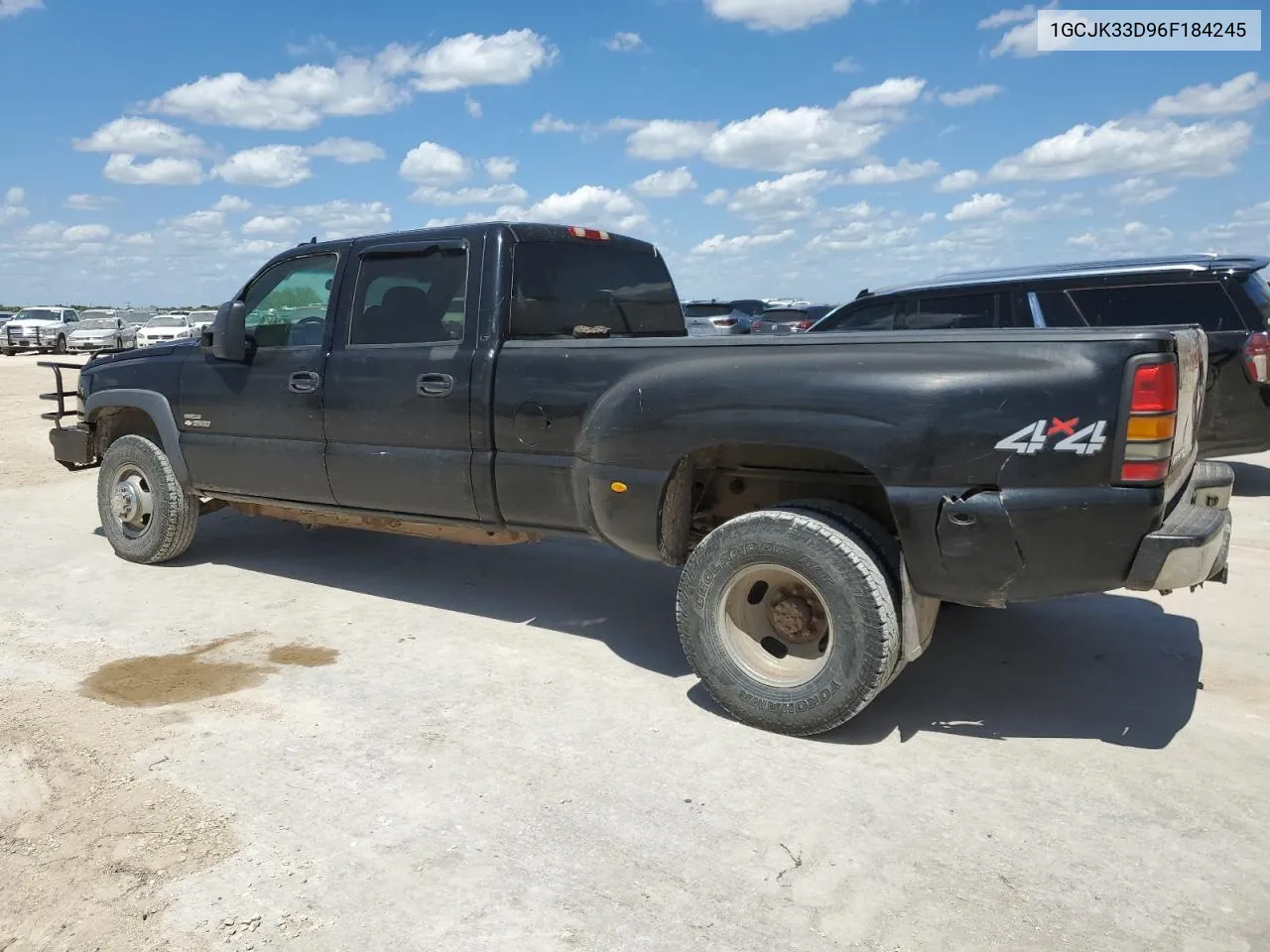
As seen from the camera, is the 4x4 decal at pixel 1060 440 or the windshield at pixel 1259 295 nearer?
the 4x4 decal at pixel 1060 440

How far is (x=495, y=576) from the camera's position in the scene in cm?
623

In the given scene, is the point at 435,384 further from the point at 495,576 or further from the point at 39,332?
the point at 39,332

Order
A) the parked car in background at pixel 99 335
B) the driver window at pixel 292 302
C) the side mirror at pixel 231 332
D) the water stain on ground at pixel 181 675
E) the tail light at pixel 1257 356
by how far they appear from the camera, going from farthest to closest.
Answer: the parked car in background at pixel 99 335, the tail light at pixel 1257 356, the side mirror at pixel 231 332, the driver window at pixel 292 302, the water stain on ground at pixel 181 675

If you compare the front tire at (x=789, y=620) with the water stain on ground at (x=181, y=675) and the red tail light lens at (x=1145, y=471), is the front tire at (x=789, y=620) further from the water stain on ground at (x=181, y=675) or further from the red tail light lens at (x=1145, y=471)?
the water stain on ground at (x=181, y=675)

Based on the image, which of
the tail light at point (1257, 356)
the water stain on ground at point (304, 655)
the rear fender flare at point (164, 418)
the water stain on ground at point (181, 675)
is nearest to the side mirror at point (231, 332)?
the rear fender flare at point (164, 418)

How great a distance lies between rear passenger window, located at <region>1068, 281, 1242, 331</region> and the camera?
297 inches

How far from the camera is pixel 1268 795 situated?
330 centimetres

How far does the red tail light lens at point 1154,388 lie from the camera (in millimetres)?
3109

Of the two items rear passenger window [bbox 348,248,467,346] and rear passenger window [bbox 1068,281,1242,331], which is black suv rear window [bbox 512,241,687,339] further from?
rear passenger window [bbox 1068,281,1242,331]

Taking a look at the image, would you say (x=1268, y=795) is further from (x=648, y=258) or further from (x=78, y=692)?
(x=78, y=692)

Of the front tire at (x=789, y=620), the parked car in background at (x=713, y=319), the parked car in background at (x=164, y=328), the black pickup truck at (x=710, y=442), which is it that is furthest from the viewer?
the parked car in background at (x=164, y=328)

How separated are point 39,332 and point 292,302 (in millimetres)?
34717

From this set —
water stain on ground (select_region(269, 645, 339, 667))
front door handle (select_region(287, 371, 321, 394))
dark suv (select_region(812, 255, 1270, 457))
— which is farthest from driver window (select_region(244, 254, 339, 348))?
dark suv (select_region(812, 255, 1270, 457))

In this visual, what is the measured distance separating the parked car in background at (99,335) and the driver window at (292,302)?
102 feet
